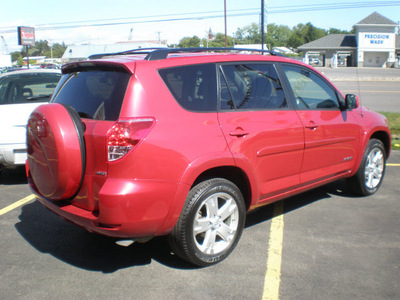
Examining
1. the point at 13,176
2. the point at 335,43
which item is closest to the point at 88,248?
the point at 13,176

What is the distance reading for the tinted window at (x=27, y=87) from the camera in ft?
21.5

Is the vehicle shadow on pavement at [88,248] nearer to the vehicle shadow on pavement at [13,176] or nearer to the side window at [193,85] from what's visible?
the side window at [193,85]

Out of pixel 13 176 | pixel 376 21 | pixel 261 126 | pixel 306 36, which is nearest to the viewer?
pixel 261 126

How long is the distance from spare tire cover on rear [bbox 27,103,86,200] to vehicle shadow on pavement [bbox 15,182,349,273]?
2.47 feet

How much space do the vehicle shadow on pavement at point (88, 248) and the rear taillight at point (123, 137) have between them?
117cm

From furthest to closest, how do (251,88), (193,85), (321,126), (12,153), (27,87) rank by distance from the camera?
(27,87), (12,153), (321,126), (251,88), (193,85)

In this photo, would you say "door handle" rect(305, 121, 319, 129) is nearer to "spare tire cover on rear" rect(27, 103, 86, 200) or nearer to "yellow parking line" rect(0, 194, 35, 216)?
"spare tire cover on rear" rect(27, 103, 86, 200)

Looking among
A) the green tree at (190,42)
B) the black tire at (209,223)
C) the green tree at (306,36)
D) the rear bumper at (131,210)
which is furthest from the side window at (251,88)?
the green tree at (306,36)

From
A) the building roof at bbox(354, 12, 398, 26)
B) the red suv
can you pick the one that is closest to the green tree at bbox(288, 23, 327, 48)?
the building roof at bbox(354, 12, 398, 26)

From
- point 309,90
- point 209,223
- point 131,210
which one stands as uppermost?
point 309,90

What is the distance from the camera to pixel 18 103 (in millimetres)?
6391

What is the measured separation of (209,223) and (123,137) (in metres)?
1.10

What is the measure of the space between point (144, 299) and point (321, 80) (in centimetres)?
323

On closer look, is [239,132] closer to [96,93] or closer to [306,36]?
[96,93]
